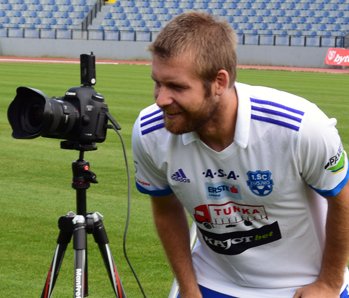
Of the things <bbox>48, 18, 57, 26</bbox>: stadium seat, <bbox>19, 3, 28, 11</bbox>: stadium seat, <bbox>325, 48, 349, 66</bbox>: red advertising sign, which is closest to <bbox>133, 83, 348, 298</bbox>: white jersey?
<bbox>325, 48, 349, 66</bbox>: red advertising sign

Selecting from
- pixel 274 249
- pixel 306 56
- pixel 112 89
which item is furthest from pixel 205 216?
pixel 306 56

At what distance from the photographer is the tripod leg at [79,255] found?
251 centimetres

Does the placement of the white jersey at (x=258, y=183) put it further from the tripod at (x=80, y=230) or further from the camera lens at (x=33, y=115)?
the camera lens at (x=33, y=115)

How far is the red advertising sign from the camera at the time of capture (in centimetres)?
2847

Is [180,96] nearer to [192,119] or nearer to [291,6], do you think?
[192,119]

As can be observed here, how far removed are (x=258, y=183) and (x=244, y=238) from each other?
0.83 feet

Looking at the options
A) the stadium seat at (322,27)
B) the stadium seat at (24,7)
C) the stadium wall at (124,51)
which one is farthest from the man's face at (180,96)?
the stadium seat at (24,7)

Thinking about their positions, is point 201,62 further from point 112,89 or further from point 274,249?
point 112,89

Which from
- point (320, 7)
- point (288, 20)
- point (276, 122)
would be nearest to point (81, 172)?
point (276, 122)

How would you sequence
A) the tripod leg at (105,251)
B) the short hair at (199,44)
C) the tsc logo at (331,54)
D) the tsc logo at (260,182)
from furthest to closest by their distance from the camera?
the tsc logo at (331,54) < the tripod leg at (105,251) < the tsc logo at (260,182) < the short hair at (199,44)

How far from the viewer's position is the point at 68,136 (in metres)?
2.59

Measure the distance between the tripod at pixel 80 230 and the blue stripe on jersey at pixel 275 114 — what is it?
0.81 meters

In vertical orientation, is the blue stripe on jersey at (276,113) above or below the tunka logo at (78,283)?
above

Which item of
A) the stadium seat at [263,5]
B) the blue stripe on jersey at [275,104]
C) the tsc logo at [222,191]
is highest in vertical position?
the blue stripe on jersey at [275,104]
